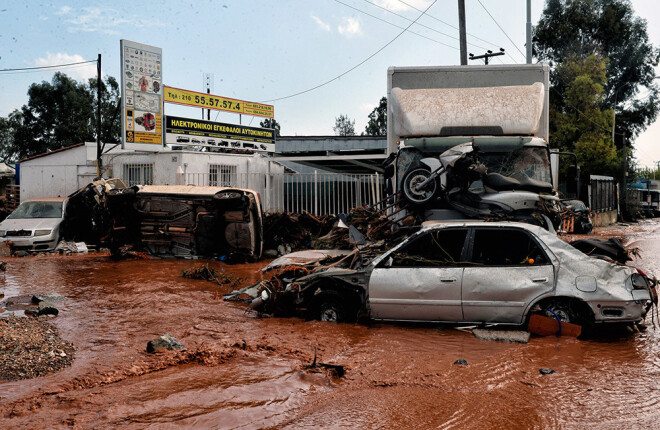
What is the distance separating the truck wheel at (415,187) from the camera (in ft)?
25.9

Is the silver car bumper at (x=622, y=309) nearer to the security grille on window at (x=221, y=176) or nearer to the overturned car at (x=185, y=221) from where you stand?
the overturned car at (x=185, y=221)

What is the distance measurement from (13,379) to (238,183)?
46.7ft

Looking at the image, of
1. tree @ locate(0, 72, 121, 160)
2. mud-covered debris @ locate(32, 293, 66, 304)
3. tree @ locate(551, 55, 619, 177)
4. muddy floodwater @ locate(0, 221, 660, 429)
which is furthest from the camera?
tree @ locate(0, 72, 121, 160)

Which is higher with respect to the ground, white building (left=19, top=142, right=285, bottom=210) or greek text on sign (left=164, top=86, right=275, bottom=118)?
greek text on sign (left=164, top=86, right=275, bottom=118)

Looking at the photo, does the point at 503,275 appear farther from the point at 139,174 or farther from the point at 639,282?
the point at 139,174

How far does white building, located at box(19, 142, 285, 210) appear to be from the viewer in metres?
18.8

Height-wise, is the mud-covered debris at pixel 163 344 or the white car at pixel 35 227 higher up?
the white car at pixel 35 227

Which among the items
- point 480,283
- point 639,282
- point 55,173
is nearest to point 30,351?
point 480,283

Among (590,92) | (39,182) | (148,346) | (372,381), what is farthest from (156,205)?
(590,92)

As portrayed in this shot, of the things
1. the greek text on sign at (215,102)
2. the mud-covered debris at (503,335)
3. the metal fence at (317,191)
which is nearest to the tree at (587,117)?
the greek text on sign at (215,102)

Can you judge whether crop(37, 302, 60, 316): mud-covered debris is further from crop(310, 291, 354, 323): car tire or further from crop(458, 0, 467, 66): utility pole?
crop(458, 0, 467, 66): utility pole

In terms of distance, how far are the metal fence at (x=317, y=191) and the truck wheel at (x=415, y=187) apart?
810 cm

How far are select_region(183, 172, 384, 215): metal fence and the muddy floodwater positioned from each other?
9.74 metres

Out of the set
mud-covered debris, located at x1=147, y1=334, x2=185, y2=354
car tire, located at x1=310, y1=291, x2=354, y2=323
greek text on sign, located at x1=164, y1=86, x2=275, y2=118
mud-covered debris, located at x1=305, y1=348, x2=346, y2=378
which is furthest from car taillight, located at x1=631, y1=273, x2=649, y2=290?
greek text on sign, located at x1=164, y1=86, x2=275, y2=118
